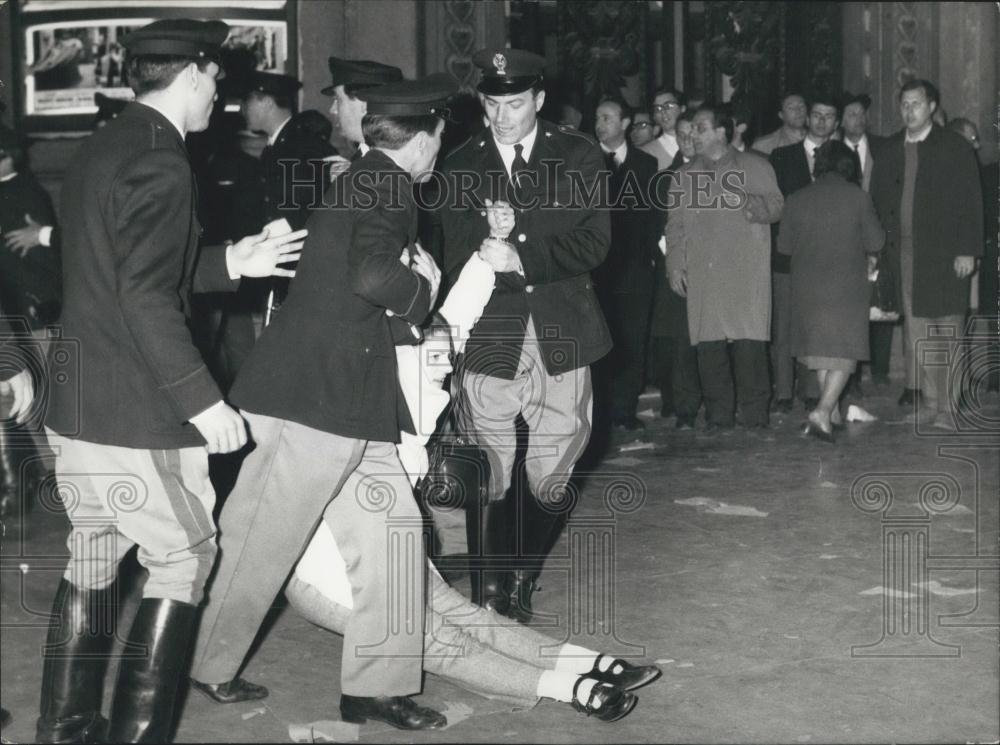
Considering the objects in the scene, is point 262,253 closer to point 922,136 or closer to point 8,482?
point 8,482

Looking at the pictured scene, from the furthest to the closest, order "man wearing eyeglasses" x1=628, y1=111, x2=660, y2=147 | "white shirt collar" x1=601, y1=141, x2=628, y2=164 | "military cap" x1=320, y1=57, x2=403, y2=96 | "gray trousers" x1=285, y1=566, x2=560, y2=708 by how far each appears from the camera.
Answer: "man wearing eyeglasses" x1=628, y1=111, x2=660, y2=147
"white shirt collar" x1=601, y1=141, x2=628, y2=164
"military cap" x1=320, y1=57, x2=403, y2=96
"gray trousers" x1=285, y1=566, x2=560, y2=708

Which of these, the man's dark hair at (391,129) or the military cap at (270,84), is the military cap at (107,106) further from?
the man's dark hair at (391,129)

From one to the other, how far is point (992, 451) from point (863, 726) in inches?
188

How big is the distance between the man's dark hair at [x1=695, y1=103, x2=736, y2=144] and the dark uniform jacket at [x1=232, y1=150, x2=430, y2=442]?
17.1 ft

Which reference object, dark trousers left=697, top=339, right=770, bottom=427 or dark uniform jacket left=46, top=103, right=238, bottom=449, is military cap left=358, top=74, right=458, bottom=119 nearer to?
dark uniform jacket left=46, top=103, right=238, bottom=449

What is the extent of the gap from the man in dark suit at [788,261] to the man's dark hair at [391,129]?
19.6 ft

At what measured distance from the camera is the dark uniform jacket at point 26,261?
7.42 m

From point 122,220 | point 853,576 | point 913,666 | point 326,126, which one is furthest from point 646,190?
point 122,220

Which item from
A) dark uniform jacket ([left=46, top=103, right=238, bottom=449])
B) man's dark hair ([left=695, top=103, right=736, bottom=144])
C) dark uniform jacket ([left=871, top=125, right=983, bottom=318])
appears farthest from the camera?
dark uniform jacket ([left=871, top=125, right=983, bottom=318])

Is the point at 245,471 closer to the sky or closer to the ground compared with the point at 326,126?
closer to the ground

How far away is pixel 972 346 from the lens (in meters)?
11.0

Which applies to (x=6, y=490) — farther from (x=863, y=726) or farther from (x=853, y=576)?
(x=863, y=726)

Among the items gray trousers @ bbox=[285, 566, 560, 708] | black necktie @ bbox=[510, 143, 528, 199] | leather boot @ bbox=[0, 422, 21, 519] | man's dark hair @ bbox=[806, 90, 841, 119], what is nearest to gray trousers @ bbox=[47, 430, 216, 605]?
gray trousers @ bbox=[285, 566, 560, 708]

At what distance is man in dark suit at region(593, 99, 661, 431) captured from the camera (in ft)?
31.3
